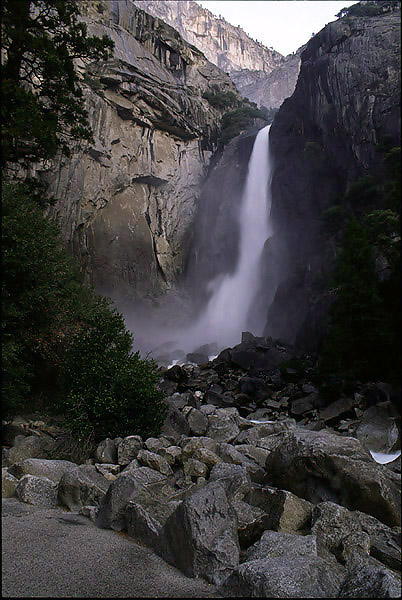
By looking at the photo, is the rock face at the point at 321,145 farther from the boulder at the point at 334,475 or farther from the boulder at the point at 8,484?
the boulder at the point at 8,484

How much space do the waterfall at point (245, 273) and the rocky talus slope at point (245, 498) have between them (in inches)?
992

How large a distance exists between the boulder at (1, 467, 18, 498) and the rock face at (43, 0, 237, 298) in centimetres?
2621

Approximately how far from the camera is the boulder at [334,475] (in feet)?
17.6

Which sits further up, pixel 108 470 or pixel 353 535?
pixel 108 470

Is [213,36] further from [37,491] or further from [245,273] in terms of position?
[37,491]

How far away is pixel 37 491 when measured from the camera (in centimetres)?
591

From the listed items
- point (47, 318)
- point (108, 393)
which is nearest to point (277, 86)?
point (47, 318)

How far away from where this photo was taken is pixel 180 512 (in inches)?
173

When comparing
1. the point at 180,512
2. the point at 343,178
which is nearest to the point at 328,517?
the point at 180,512

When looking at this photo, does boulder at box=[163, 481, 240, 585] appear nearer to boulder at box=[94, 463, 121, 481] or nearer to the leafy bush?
boulder at box=[94, 463, 121, 481]

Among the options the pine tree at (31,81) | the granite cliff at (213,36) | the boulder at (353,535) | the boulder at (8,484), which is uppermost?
the granite cliff at (213,36)

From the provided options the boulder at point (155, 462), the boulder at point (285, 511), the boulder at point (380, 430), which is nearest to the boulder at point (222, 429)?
the boulder at point (155, 462)

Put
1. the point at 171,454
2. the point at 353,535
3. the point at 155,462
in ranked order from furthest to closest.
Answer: the point at 171,454 < the point at 155,462 < the point at 353,535

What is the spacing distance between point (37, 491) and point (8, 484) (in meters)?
0.56
